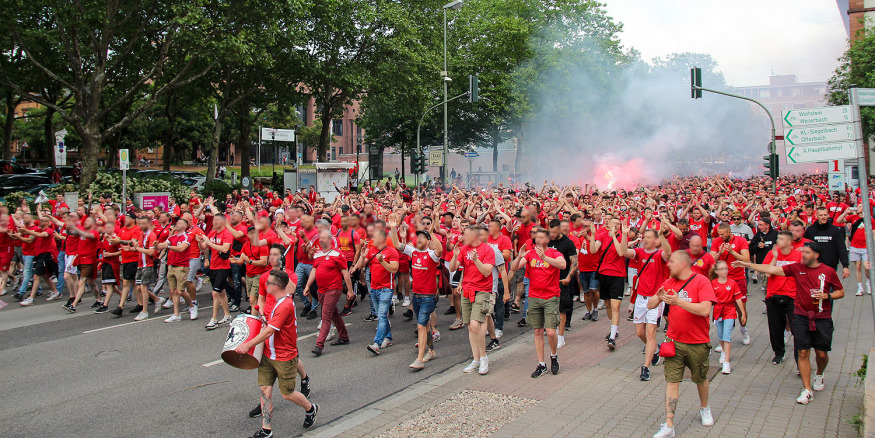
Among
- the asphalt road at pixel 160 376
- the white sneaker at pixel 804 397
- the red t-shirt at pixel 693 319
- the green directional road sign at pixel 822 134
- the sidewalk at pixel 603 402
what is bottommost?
the asphalt road at pixel 160 376

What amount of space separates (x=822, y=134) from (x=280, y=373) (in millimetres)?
5289

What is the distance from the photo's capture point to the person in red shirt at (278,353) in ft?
18.3

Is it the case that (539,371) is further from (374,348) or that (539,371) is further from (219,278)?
(219,278)

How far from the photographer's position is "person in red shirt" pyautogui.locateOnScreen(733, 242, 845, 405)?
6340 millimetres

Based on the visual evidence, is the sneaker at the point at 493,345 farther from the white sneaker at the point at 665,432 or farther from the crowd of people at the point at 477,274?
the white sneaker at the point at 665,432

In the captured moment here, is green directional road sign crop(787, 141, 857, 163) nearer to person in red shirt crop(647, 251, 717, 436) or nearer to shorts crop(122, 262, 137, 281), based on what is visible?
person in red shirt crop(647, 251, 717, 436)

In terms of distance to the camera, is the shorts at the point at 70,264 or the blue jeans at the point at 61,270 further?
the blue jeans at the point at 61,270

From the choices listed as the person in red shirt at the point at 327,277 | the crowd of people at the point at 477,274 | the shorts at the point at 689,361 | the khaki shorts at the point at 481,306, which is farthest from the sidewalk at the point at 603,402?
the person in red shirt at the point at 327,277

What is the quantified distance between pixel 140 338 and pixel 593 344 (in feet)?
20.9

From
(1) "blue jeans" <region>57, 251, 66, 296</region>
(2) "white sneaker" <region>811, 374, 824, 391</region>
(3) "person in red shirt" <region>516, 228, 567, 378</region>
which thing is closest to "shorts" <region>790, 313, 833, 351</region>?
(2) "white sneaker" <region>811, 374, 824, 391</region>

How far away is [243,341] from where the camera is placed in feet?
17.4

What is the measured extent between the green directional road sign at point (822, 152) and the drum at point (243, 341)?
5.10m

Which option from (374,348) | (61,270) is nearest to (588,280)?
(374,348)

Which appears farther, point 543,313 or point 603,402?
point 543,313
